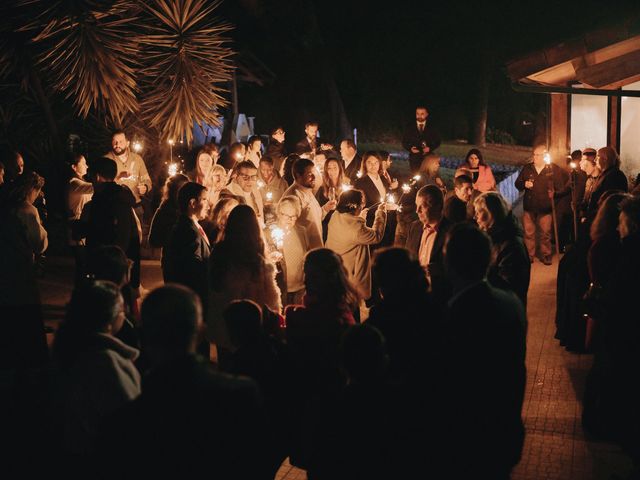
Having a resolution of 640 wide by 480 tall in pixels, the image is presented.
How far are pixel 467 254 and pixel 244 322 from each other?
3.92 feet

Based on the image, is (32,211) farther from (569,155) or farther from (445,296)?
(569,155)

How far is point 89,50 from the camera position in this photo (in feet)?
43.7

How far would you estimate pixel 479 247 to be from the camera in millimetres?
4375

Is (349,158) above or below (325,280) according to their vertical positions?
above

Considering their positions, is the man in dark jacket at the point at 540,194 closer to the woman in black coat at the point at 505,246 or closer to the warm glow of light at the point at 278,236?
the warm glow of light at the point at 278,236

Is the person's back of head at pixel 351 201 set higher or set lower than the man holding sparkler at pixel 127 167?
lower

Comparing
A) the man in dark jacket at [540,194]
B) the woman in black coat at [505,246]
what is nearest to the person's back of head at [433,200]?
the woman in black coat at [505,246]

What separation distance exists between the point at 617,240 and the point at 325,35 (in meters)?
36.3

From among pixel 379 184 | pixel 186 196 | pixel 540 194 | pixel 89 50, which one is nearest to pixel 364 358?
pixel 186 196

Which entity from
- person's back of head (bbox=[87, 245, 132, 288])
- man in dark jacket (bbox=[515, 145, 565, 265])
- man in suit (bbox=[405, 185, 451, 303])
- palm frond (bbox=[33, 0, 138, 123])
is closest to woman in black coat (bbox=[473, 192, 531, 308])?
man in suit (bbox=[405, 185, 451, 303])

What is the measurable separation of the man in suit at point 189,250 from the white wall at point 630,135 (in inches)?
387

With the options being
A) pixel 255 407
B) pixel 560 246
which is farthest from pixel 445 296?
pixel 560 246

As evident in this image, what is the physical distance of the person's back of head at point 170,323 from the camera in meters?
3.17

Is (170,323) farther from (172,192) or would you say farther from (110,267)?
(172,192)
